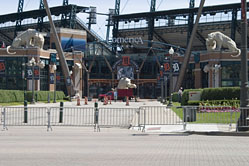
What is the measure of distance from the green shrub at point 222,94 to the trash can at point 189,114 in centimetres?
946

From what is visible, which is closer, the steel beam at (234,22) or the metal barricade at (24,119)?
the metal barricade at (24,119)

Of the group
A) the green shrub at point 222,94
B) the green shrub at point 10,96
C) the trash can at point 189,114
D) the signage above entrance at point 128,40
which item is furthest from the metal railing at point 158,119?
the signage above entrance at point 128,40

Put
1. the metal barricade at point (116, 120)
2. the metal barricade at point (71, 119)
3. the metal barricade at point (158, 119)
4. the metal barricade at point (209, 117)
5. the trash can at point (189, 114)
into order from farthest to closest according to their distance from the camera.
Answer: the metal barricade at point (116, 120) < the metal barricade at point (71, 119) < the metal barricade at point (158, 119) < the trash can at point (189, 114) < the metal barricade at point (209, 117)

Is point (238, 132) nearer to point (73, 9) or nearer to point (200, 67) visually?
point (200, 67)


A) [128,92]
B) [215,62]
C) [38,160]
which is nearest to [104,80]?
[128,92]

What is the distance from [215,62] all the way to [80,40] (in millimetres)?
33255

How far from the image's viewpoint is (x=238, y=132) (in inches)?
731

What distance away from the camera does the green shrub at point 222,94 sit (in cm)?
3177

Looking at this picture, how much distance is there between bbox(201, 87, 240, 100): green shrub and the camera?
31.8 metres

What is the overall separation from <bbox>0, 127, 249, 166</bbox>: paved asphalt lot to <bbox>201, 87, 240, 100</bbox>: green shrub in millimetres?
15746

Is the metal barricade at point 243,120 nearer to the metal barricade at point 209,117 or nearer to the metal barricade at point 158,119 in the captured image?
the metal barricade at point 209,117

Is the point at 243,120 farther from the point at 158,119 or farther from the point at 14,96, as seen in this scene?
the point at 14,96

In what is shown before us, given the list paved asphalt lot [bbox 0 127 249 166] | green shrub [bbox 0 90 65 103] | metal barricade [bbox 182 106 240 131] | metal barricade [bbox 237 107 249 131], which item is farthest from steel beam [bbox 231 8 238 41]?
paved asphalt lot [bbox 0 127 249 166]

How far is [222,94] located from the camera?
106 feet
